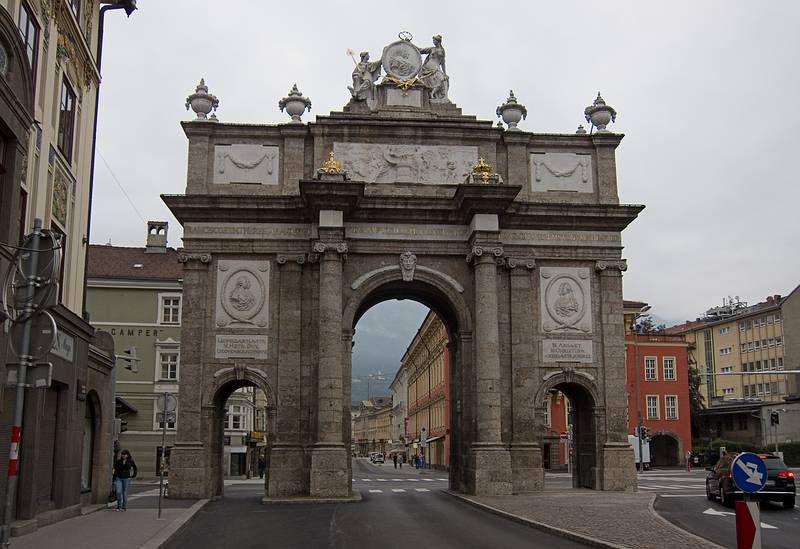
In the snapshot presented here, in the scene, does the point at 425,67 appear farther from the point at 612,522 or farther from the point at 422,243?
the point at 612,522

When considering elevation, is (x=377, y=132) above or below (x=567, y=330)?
above

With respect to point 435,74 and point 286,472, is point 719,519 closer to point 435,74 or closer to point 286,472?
Result: point 286,472

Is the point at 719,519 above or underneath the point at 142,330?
underneath

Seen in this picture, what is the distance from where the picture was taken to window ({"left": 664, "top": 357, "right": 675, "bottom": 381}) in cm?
7312

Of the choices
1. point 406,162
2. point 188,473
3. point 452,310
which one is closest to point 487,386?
point 452,310

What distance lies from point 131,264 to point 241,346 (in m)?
26.7

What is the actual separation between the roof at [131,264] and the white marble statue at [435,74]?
25542 mm

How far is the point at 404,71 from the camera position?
35594 mm

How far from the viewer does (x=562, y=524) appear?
1978cm

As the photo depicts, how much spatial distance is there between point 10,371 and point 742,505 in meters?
8.88

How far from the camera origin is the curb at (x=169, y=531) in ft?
55.2

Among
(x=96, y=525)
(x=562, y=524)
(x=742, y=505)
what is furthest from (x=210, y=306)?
(x=742, y=505)

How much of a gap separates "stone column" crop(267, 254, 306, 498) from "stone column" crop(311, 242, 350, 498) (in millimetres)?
1477

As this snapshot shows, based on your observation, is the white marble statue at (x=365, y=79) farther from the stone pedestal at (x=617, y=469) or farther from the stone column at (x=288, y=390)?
the stone pedestal at (x=617, y=469)
